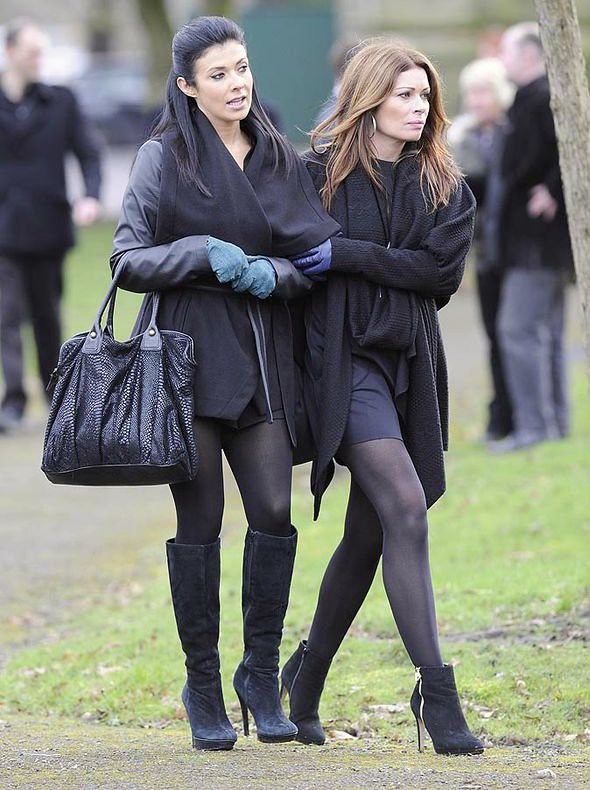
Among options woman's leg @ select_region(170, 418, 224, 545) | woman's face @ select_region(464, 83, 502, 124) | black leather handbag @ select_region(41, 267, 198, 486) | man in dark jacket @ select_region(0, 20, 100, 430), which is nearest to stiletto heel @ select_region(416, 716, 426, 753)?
woman's leg @ select_region(170, 418, 224, 545)

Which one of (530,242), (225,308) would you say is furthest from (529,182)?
(225,308)

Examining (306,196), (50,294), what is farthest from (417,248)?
(50,294)

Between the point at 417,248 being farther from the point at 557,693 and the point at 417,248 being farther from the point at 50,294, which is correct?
the point at 50,294

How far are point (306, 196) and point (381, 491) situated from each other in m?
0.88

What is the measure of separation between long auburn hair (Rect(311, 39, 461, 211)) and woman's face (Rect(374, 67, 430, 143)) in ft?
0.06

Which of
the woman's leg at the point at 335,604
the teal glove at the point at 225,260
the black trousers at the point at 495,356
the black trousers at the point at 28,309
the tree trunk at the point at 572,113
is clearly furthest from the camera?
the black trousers at the point at 28,309

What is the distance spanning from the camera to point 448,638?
6.37m

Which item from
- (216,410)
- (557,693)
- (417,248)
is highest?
(417,248)

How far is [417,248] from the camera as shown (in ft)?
15.2

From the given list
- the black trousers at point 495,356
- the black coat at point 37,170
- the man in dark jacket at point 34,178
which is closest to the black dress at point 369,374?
the black trousers at point 495,356

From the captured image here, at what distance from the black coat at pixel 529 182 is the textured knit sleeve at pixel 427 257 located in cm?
498

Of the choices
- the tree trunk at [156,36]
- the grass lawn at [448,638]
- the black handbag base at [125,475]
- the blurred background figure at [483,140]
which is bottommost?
the grass lawn at [448,638]

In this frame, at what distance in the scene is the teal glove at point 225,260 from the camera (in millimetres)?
4324

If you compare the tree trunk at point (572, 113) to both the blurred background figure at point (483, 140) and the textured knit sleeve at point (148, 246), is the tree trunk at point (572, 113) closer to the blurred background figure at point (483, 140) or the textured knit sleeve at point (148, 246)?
the textured knit sleeve at point (148, 246)
